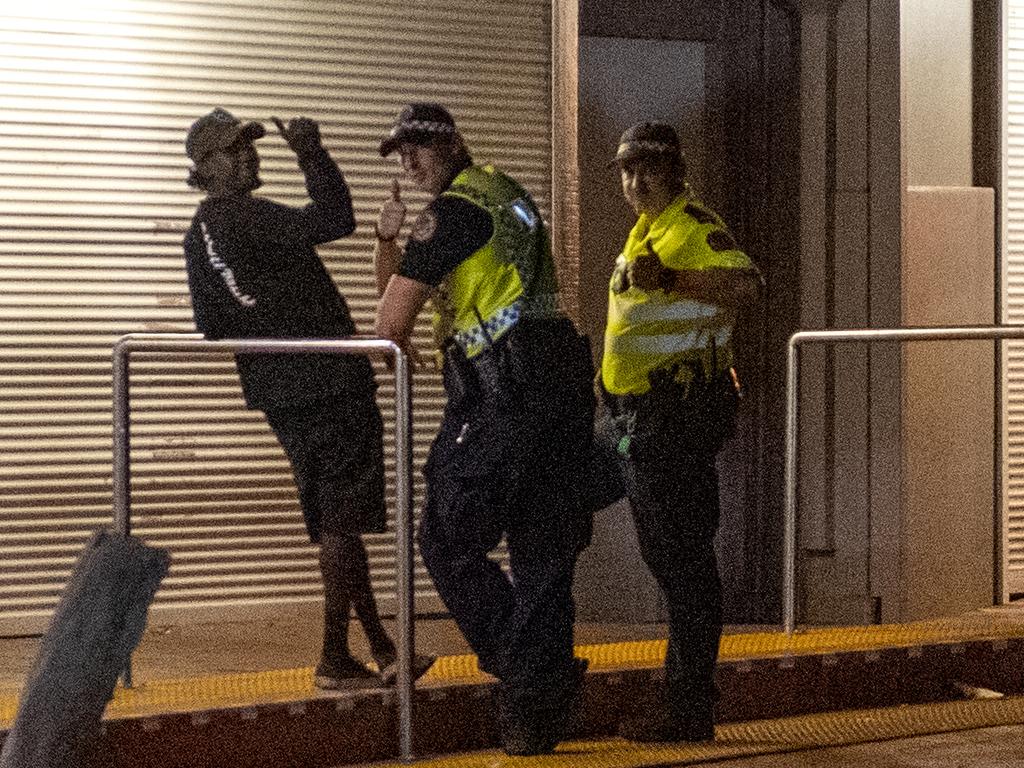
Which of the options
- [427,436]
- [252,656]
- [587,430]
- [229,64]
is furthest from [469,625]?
[229,64]

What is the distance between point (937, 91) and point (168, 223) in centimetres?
331

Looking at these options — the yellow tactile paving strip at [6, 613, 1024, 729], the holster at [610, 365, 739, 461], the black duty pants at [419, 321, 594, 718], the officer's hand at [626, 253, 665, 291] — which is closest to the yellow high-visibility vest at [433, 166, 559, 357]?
the black duty pants at [419, 321, 594, 718]

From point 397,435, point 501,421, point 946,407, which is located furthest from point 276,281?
point 946,407

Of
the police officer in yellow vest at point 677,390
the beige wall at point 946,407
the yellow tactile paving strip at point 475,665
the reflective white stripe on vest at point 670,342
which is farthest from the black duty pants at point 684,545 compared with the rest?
the beige wall at point 946,407

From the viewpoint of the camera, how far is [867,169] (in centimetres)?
842

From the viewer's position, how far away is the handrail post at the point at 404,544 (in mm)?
5688

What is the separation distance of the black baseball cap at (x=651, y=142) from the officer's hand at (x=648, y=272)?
37 cm

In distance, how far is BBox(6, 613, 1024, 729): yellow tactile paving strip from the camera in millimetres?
5766

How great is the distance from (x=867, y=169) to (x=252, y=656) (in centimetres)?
337

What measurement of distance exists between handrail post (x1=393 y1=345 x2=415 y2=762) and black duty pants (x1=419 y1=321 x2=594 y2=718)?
66 millimetres

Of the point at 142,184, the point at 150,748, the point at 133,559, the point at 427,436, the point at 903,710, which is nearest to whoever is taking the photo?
the point at 133,559

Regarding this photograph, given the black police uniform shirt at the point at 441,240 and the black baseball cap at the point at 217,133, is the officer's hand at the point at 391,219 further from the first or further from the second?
the black baseball cap at the point at 217,133

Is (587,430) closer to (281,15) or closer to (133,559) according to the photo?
(133,559)

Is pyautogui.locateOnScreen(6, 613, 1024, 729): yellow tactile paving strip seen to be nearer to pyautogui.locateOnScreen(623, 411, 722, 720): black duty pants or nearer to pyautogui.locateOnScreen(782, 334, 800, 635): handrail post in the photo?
pyautogui.locateOnScreen(782, 334, 800, 635): handrail post
